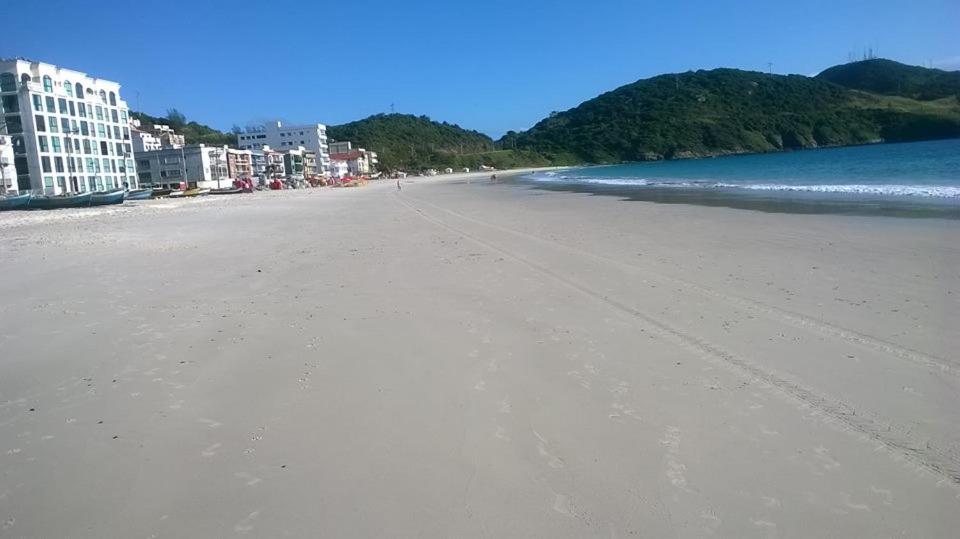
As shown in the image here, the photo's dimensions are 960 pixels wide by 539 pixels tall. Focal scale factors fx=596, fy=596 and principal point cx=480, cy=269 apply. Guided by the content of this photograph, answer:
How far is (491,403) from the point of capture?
171 inches

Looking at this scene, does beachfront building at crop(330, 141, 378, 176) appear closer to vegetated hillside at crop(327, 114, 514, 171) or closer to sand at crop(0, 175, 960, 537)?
vegetated hillside at crop(327, 114, 514, 171)

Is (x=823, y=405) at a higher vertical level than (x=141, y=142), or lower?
lower

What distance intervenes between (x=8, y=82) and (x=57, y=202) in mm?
31039

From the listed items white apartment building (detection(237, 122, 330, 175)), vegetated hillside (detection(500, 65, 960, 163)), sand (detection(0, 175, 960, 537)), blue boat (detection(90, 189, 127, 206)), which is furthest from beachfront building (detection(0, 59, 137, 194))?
vegetated hillside (detection(500, 65, 960, 163))

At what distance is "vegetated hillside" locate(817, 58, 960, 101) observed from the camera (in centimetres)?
12107

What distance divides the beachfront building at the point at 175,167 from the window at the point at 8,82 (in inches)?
938

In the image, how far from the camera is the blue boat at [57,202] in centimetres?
3891

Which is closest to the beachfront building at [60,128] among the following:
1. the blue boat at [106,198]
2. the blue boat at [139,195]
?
the blue boat at [139,195]

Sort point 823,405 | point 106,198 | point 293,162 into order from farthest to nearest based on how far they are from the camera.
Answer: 1. point 293,162
2. point 106,198
3. point 823,405

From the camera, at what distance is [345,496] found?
3146 mm

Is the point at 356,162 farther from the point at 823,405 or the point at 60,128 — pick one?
the point at 823,405

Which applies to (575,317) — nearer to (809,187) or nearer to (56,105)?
(809,187)

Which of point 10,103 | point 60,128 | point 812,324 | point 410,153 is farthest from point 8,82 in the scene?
point 410,153

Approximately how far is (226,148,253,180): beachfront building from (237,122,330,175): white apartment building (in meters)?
34.4
